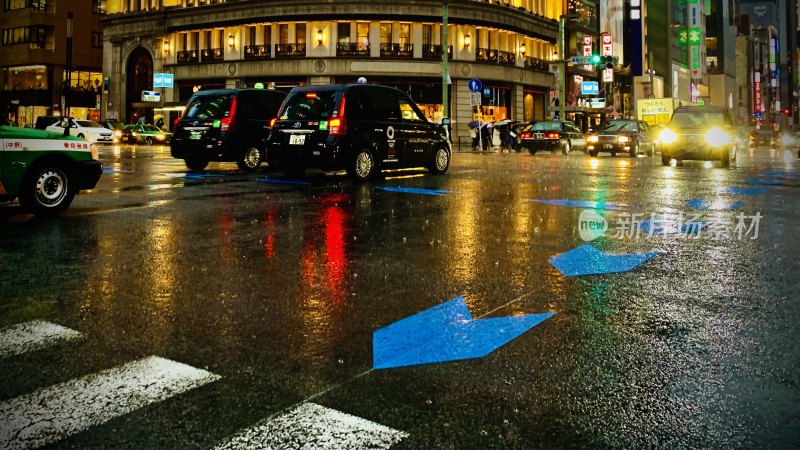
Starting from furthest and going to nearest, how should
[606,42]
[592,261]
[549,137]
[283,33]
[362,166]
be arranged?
[606,42] → [283,33] → [549,137] → [362,166] → [592,261]

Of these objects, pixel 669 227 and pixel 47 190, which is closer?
pixel 669 227

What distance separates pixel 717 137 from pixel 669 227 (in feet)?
48.2

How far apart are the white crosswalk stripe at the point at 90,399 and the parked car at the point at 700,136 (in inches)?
820

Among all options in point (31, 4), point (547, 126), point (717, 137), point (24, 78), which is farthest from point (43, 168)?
point (24, 78)

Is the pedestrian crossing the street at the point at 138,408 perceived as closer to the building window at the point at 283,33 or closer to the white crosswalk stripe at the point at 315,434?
the white crosswalk stripe at the point at 315,434

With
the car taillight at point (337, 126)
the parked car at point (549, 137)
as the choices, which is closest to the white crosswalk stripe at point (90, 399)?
the car taillight at point (337, 126)

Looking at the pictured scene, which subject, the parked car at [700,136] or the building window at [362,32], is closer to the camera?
the parked car at [700,136]

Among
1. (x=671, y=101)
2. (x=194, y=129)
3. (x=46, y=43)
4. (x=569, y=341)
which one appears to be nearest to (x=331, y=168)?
(x=194, y=129)

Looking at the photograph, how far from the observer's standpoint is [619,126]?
106ft

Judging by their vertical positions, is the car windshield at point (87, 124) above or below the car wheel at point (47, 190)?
above

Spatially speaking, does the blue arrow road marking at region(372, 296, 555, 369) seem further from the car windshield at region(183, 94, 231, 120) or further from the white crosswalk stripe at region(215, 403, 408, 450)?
the car windshield at region(183, 94, 231, 120)

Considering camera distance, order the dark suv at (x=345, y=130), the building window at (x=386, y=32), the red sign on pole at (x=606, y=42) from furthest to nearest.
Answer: the red sign on pole at (x=606, y=42) < the building window at (x=386, y=32) < the dark suv at (x=345, y=130)

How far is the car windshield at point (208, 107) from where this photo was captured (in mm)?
18125

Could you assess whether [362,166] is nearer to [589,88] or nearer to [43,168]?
[43,168]
